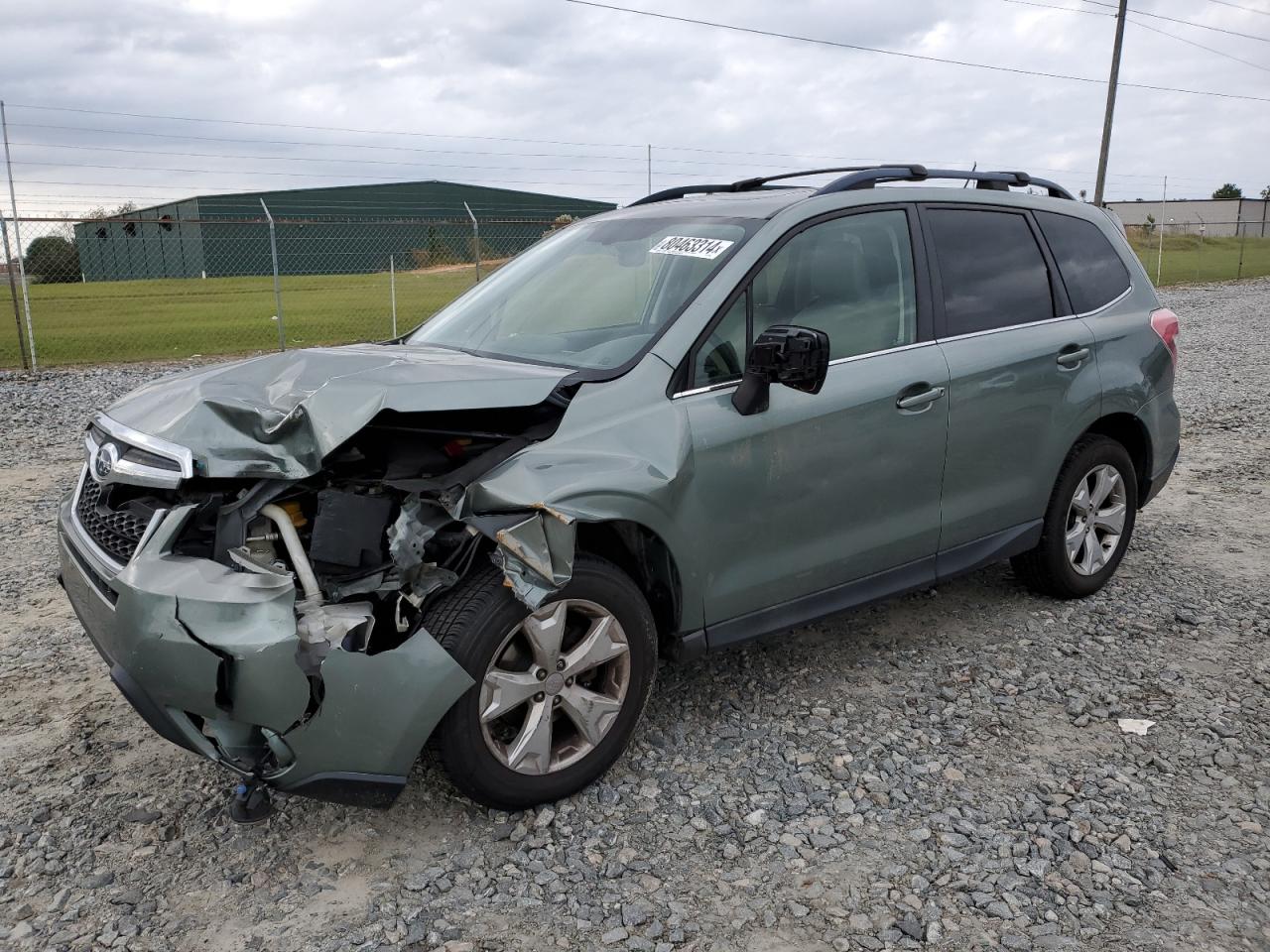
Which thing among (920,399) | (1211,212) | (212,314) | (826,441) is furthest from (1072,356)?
(1211,212)

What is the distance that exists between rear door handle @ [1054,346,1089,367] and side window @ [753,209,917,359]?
33.7 inches

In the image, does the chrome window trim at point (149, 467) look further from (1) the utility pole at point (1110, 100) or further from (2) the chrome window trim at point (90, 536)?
(1) the utility pole at point (1110, 100)

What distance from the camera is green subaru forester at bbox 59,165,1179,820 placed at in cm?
282

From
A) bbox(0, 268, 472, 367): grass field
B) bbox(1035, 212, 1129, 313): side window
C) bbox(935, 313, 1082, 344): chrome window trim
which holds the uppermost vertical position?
bbox(1035, 212, 1129, 313): side window

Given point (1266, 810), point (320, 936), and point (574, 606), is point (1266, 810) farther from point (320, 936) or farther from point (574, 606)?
point (320, 936)

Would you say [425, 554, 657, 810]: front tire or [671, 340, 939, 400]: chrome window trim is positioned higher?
[671, 340, 939, 400]: chrome window trim

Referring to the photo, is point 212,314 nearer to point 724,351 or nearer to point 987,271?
point 987,271

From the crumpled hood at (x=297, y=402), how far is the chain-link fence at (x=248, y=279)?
9.31 metres

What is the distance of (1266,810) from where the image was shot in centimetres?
325

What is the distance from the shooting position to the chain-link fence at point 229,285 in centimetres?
1559

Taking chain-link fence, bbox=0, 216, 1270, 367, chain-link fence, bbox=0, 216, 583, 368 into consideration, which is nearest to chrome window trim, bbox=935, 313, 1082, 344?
chain-link fence, bbox=0, 216, 583, 368

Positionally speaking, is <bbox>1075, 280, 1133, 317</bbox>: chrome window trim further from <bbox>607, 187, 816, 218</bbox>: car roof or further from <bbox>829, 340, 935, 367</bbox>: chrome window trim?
<bbox>607, 187, 816, 218</bbox>: car roof

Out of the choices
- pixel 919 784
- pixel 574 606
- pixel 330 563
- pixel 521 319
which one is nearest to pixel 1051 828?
pixel 919 784

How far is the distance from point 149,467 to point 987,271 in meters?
3.31
